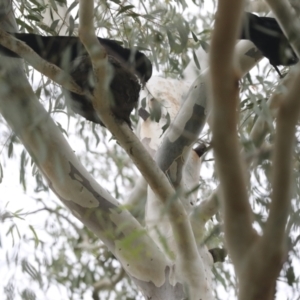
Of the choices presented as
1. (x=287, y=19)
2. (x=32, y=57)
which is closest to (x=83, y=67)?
(x=32, y=57)

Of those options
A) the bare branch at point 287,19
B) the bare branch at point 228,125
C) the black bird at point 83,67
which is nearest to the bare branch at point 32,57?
the black bird at point 83,67

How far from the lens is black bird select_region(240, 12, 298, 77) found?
1.54 meters

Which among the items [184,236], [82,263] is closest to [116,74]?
[184,236]

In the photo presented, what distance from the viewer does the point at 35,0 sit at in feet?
5.38

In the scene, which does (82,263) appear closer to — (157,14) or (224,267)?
(224,267)

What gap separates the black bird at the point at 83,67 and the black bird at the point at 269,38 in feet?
1.16

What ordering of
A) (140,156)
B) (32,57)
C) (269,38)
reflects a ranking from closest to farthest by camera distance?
1. (32,57)
2. (140,156)
3. (269,38)

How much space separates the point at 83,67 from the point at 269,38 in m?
0.57

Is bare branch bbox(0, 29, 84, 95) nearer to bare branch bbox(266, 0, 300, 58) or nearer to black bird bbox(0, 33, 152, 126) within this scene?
black bird bbox(0, 33, 152, 126)

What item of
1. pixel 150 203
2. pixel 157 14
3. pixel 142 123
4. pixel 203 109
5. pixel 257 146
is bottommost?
pixel 257 146

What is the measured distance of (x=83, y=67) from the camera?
139 cm

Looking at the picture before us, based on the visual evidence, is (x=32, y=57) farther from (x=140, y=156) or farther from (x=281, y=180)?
Result: (x=281, y=180)

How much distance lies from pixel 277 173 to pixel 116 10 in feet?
3.82

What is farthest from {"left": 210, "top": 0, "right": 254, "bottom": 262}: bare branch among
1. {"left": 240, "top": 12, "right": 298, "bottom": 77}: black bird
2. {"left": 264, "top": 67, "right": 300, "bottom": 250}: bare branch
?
{"left": 240, "top": 12, "right": 298, "bottom": 77}: black bird
